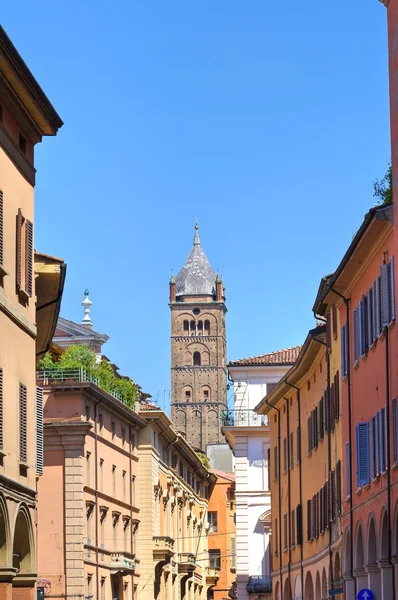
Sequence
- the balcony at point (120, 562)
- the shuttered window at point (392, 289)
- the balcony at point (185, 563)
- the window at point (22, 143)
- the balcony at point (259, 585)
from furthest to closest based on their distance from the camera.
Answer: the balcony at point (185, 563), the balcony at point (259, 585), the balcony at point (120, 562), the shuttered window at point (392, 289), the window at point (22, 143)

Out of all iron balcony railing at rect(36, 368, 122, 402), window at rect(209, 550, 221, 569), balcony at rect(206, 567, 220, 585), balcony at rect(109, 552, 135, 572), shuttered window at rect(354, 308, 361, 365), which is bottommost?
balcony at rect(206, 567, 220, 585)

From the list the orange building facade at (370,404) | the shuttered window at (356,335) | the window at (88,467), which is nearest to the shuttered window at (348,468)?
the orange building facade at (370,404)

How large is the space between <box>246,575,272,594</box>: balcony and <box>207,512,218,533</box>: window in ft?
140

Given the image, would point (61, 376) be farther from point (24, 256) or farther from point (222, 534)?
point (222, 534)

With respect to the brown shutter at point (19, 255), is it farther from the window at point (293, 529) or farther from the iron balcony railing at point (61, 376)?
the iron balcony railing at point (61, 376)

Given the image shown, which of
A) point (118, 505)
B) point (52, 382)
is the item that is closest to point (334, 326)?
point (52, 382)

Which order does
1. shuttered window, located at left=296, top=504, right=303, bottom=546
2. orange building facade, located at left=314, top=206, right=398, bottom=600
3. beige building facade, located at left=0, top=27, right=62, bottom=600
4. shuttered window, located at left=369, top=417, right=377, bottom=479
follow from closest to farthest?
beige building facade, located at left=0, top=27, right=62, bottom=600
orange building facade, located at left=314, top=206, right=398, bottom=600
shuttered window, located at left=369, top=417, right=377, bottom=479
shuttered window, located at left=296, top=504, right=303, bottom=546

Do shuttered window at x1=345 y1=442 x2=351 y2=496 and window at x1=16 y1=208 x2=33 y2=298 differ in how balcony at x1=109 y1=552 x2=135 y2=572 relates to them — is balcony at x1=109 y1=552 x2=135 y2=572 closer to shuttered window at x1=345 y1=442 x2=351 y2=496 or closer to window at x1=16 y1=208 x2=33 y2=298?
shuttered window at x1=345 y1=442 x2=351 y2=496

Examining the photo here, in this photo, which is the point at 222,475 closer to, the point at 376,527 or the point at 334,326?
the point at 334,326

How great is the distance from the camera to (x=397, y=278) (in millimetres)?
27125

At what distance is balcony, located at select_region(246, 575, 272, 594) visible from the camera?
67875mm

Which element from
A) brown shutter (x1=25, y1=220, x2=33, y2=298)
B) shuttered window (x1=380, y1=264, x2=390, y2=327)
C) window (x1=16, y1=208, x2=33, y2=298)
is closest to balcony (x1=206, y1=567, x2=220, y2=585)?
shuttered window (x1=380, y1=264, x2=390, y2=327)

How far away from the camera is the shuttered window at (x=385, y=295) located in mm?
28500

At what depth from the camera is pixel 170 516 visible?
82812mm
